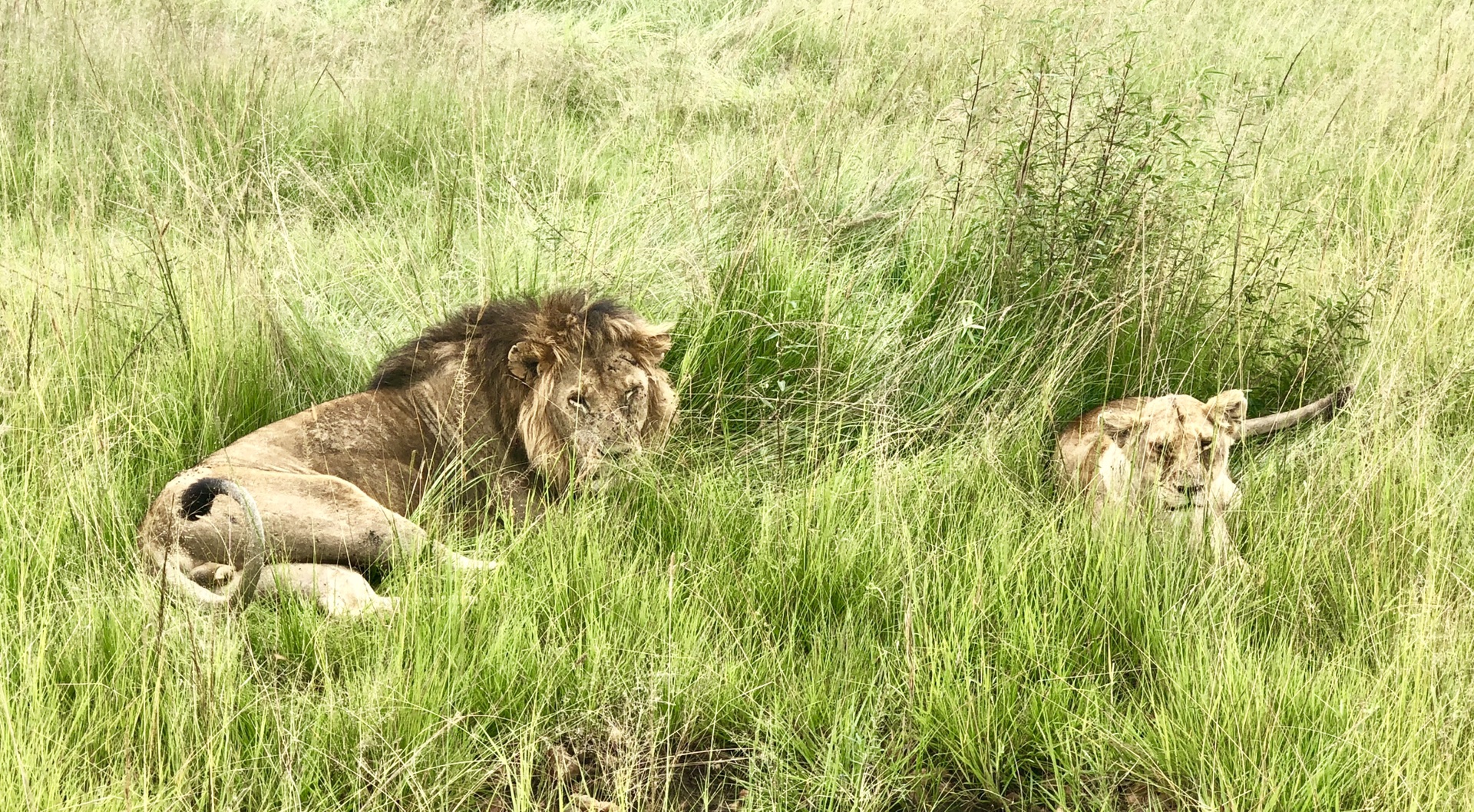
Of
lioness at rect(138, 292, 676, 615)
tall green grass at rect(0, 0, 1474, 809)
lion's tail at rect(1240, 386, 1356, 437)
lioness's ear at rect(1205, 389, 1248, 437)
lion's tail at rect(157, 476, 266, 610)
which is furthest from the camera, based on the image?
lion's tail at rect(1240, 386, 1356, 437)

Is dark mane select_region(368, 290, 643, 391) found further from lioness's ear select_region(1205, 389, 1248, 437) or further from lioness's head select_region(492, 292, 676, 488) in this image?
lioness's ear select_region(1205, 389, 1248, 437)

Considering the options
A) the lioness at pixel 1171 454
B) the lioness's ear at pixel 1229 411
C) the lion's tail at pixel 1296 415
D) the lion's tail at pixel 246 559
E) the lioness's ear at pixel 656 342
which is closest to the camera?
the lion's tail at pixel 246 559

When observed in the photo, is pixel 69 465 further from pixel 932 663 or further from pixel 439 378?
pixel 932 663

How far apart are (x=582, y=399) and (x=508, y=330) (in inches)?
13.3

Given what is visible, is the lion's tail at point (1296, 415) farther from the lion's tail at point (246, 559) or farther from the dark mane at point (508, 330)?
the lion's tail at point (246, 559)

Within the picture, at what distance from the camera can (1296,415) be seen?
13.1 ft

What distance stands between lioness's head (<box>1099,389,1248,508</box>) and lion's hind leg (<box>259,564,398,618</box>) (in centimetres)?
216

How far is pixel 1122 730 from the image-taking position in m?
2.82

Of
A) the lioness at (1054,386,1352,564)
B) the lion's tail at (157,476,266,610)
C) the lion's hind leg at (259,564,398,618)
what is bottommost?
the lion's hind leg at (259,564,398,618)

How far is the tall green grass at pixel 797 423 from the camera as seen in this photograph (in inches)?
109

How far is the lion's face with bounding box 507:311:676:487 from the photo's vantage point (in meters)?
4.03

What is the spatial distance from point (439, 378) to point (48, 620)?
151 cm

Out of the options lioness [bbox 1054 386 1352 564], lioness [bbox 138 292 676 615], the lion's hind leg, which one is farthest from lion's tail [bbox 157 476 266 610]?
lioness [bbox 1054 386 1352 564]

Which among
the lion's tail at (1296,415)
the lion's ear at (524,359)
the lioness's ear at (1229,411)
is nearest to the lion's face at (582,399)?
the lion's ear at (524,359)
